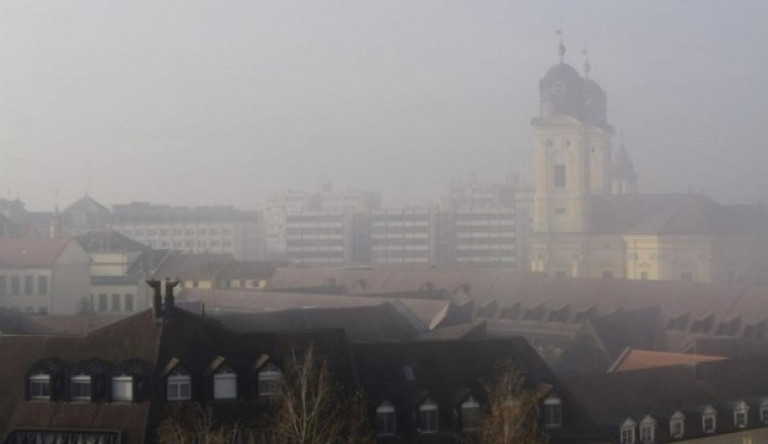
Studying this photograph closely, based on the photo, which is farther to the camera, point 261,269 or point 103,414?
point 261,269

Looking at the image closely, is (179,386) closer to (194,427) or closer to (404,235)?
(194,427)

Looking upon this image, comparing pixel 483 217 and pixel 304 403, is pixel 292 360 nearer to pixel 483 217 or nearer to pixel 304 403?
pixel 304 403

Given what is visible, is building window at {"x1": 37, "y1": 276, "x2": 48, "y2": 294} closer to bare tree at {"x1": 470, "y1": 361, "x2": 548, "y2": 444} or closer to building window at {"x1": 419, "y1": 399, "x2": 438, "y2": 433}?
bare tree at {"x1": 470, "y1": 361, "x2": 548, "y2": 444}

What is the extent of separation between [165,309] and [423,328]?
70.8ft

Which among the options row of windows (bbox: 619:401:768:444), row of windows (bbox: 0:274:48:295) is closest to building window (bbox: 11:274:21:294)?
row of windows (bbox: 0:274:48:295)

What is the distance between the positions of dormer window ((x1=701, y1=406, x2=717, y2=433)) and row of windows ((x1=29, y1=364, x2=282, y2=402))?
13.0 metres

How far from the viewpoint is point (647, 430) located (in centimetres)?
3394

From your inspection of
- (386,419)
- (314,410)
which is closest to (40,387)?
(314,410)

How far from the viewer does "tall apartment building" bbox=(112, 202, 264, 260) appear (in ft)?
537

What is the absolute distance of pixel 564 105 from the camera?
88.2 m

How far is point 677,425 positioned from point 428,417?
8.59 m

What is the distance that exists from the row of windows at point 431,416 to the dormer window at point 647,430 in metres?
→ 4.71

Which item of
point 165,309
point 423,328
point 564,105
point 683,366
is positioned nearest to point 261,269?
point 564,105

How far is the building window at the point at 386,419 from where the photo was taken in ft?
93.8
